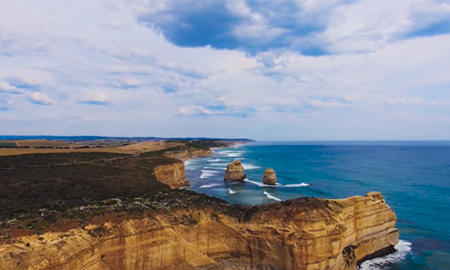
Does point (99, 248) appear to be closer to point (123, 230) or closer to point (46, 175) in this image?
point (123, 230)

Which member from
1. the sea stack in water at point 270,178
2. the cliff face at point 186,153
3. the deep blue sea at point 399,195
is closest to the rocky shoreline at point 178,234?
the deep blue sea at point 399,195

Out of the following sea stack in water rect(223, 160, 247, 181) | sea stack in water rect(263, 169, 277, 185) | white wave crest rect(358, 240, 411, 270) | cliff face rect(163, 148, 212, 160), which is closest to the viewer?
white wave crest rect(358, 240, 411, 270)

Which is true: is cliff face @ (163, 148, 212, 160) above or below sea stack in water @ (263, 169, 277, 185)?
above

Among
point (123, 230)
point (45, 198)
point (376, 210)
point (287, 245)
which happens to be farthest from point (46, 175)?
point (376, 210)

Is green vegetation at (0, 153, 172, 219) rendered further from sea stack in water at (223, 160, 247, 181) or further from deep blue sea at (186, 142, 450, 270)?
sea stack in water at (223, 160, 247, 181)

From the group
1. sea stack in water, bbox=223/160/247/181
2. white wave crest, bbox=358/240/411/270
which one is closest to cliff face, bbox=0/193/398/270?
white wave crest, bbox=358/240/411/270

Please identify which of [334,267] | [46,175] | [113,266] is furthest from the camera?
[46,175]

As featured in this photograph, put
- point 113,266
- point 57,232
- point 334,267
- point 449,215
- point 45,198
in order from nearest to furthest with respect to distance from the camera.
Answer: point 57,232 → point 113,266 → point 334,267 → point 45,198 → point 449,215
